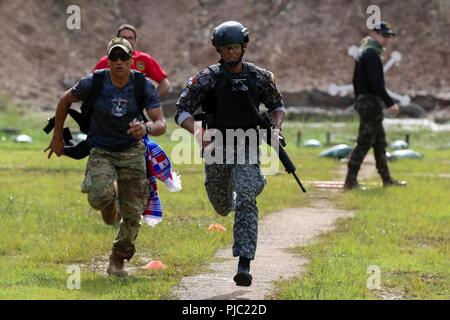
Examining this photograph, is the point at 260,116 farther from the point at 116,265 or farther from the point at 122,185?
the point at 116,265

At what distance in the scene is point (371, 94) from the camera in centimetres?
1616

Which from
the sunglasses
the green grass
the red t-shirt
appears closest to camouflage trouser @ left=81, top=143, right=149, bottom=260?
the sunglasses

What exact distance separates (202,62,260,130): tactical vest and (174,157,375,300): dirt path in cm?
119

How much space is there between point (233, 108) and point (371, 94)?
7952 mm

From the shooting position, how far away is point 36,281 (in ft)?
27.5

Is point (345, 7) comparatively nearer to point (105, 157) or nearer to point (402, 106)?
point (402, 106)

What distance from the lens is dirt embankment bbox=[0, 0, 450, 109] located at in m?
47.9

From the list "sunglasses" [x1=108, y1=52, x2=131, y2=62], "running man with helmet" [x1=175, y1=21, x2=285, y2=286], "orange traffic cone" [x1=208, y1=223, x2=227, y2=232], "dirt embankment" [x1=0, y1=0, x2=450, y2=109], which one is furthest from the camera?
"dirt embankment" [x1=0, y1=0, x2=450, y2=109]

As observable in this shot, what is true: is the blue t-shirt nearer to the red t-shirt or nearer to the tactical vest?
the tactical vest

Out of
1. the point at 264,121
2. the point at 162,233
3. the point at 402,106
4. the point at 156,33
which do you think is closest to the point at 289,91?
the point at 402,106

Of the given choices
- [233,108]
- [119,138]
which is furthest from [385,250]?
[119,138]

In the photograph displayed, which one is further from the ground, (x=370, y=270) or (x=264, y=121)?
(x=264, y=121)

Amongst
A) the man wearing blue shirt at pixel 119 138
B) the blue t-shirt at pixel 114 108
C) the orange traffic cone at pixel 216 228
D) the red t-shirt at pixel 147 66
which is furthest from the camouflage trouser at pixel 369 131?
the blue t-shirt at pixel 114 108
